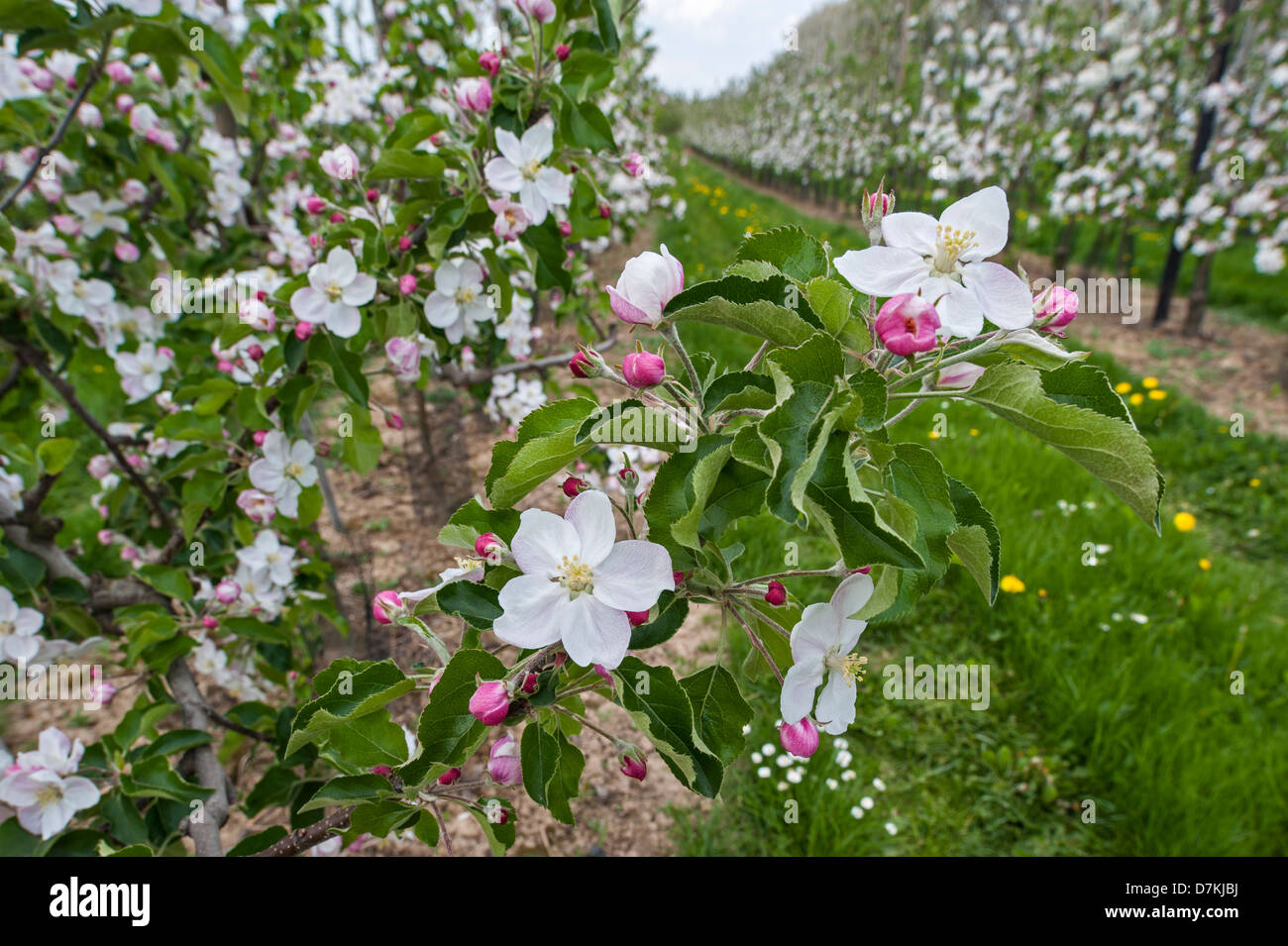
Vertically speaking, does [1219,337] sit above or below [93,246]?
above

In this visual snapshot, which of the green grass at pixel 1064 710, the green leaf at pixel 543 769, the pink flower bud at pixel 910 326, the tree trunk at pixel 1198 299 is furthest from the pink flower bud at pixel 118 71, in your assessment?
the tree trunk at pixel 1198 299

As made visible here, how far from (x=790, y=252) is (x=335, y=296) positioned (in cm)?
94

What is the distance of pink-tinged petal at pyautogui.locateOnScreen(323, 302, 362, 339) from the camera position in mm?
1332

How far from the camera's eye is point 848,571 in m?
0.71

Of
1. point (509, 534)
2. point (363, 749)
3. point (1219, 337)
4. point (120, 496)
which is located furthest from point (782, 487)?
point (1219, 337)

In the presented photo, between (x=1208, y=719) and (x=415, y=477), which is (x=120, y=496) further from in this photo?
(x=1208, y=719)

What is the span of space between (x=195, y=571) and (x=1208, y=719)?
2.93m

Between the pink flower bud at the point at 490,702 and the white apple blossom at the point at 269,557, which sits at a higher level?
the white apple blossom at the point at 269,557

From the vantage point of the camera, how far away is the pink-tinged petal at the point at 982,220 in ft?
2.27

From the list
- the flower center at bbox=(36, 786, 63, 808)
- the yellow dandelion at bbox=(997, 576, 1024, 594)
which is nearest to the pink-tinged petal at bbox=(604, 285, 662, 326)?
the flower center at bbox=(36, 786, 63, 808)

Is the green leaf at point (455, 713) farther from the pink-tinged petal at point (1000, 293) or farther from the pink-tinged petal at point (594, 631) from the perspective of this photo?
the pink-tinged petal at point (1000, 293)

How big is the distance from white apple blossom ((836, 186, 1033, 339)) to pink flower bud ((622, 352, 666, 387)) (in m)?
0.18

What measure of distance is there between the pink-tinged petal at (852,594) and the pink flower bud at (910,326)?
209 mm

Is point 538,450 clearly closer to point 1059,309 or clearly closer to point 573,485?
point 573,485
